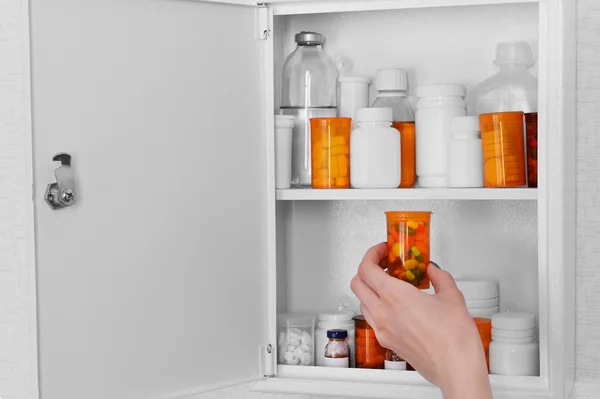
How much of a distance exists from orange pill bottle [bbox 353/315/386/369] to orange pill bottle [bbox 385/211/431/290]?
0.28 metres

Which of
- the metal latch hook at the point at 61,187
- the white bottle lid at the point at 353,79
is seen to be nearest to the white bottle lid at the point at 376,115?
the white bottle lid at the point at 353,79

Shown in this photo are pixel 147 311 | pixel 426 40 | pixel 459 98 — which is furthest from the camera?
pixel 426 40

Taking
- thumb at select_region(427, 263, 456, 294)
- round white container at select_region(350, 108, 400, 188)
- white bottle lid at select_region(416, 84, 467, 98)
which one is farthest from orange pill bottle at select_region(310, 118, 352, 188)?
thumb at select_region(427, 263, 456, 294)

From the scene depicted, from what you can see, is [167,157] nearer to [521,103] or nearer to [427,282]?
[427,282]

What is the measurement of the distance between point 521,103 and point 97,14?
0.64m

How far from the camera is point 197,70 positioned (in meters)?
1.08

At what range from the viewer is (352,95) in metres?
1.25

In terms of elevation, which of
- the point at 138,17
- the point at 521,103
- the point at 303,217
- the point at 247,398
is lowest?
the point at 247,398

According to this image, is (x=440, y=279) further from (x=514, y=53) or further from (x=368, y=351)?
(x=514, y=53)

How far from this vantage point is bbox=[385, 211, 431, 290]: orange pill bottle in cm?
93

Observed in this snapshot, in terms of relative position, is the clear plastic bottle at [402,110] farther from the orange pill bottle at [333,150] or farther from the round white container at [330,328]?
the round white container at [330,328]

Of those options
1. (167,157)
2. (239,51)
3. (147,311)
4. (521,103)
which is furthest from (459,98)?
(147,311)

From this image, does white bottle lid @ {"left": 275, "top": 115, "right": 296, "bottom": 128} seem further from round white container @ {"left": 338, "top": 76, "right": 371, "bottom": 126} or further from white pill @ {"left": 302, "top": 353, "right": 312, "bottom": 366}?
white pill @ {"left": 302, "top": 353, "right": 312, "bottom": 366}

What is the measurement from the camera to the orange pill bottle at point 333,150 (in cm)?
117
